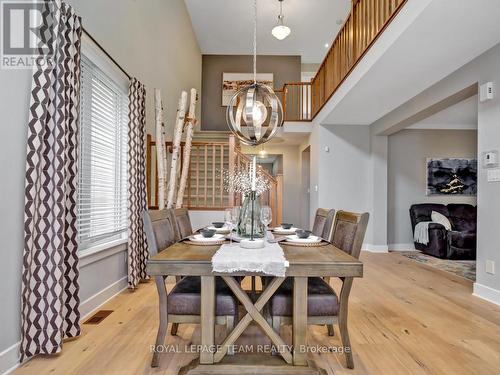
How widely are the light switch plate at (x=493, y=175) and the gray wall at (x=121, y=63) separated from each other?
404 cm

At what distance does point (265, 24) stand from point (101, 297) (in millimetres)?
Result: 6731

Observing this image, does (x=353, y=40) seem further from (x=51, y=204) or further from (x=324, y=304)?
(x=51, y=204)

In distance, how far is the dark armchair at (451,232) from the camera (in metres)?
5.00

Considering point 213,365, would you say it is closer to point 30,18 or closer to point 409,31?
point 30,18

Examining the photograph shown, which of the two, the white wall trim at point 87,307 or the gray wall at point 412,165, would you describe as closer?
the white wall trim at point 87,307

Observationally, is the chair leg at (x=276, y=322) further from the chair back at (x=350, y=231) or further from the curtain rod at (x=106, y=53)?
the curtain rod at (x=106, y=53)

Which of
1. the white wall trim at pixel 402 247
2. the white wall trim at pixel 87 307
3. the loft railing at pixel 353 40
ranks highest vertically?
the loft railing at pixel 353 40

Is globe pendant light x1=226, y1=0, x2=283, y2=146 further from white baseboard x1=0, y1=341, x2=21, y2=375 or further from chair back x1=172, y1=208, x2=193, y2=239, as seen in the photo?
white baseboard x1=0, y1=341, x2=21, y2=375

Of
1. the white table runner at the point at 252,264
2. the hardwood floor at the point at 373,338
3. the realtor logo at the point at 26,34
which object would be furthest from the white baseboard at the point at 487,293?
the realtor logo at the point at 26,34

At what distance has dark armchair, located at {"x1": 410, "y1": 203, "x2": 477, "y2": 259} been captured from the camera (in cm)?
500

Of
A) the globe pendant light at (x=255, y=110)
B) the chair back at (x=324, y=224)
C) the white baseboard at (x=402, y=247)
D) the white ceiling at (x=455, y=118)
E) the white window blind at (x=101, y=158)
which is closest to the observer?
the chair back at (x=324, y=224)

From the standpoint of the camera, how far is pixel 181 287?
1842 millimetres

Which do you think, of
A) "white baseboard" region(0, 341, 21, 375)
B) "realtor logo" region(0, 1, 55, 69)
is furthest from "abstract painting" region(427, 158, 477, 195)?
"white baseboard" region(0, 341, 21, 375)

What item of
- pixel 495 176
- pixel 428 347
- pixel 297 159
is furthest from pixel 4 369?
pixel 297 159
